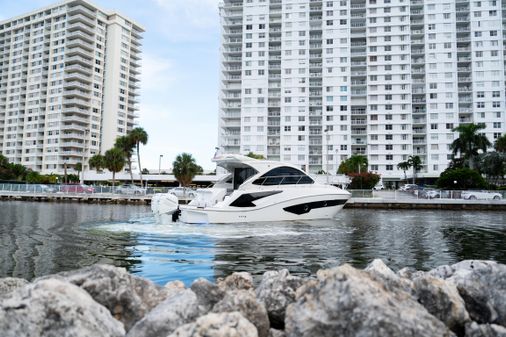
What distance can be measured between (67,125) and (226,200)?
10617 centimetres

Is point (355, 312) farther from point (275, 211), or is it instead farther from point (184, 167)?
point (184, 167)

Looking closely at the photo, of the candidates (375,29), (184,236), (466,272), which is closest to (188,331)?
(466,272)

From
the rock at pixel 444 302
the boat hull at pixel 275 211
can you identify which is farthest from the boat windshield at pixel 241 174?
the rock at pixel 444 302

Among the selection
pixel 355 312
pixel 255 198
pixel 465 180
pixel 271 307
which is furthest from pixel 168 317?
pixel 465 180

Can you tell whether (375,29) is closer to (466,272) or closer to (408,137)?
(408,137)

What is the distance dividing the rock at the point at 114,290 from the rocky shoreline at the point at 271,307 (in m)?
0.01

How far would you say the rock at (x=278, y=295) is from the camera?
4.18m

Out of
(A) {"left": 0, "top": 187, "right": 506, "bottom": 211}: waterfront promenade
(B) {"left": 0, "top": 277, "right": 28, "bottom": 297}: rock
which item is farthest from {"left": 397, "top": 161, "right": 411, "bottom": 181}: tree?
(B) {"left": 0, "top": 277, "right": 28, "bottom": 297}: rock

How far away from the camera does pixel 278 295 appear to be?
4277 mm

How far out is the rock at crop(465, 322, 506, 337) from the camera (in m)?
3.46

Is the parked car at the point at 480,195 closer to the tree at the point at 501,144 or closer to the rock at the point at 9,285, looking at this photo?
the tree at the point at 501,144

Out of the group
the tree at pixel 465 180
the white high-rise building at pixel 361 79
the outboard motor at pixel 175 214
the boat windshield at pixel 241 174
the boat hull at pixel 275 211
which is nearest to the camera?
the boat hull at pixel 275 211

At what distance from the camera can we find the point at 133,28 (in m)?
128

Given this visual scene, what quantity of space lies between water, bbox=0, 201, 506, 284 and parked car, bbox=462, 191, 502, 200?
27.3 metres
